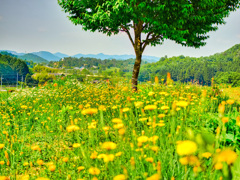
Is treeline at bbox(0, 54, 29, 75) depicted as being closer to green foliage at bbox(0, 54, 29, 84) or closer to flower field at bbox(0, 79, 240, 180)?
green foliage at bbox(0, 54, 29, 84)

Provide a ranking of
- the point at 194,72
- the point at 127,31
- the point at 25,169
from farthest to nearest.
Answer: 1. the point at 194,72
2. the point at 127,31
3. the point at 25,169

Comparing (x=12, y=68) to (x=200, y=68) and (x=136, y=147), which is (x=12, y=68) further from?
(x=136, y=147)

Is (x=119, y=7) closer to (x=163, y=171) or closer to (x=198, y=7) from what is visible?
(x=198, y=7)

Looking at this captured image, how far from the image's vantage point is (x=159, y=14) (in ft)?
20.4

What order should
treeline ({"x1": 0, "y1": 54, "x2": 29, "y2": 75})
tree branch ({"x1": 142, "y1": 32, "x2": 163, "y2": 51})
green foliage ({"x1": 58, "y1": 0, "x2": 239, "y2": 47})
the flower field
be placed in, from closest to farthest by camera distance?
the flower field
green foliage ({"x1": 58, "y1": 0, "x2": 239, "y2": 47})
tree branch ({"x1": 142, "y1": 32, "x2": 163, "y2": 51})
treeline ({"x1": 0, "y1": 54, "x2": 29, "y2": 75})

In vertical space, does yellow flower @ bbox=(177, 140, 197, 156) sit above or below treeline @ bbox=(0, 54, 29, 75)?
below

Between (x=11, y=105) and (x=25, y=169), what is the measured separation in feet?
12.0

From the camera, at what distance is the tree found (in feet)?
19.3

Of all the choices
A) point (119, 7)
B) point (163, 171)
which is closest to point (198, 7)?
point (119, 7)

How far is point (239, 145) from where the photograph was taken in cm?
232

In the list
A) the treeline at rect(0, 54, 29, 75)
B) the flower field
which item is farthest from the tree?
the treeline at rect(0, 54, 29, 75)

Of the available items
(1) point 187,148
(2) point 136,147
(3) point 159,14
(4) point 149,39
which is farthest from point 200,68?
(1) point 187,148

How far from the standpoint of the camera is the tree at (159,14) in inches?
232

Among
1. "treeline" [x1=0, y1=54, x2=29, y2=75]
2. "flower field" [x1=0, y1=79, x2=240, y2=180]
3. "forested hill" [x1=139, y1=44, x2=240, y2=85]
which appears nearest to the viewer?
"flower field" [x1=0, y1=79, x2=240, y2=180]
